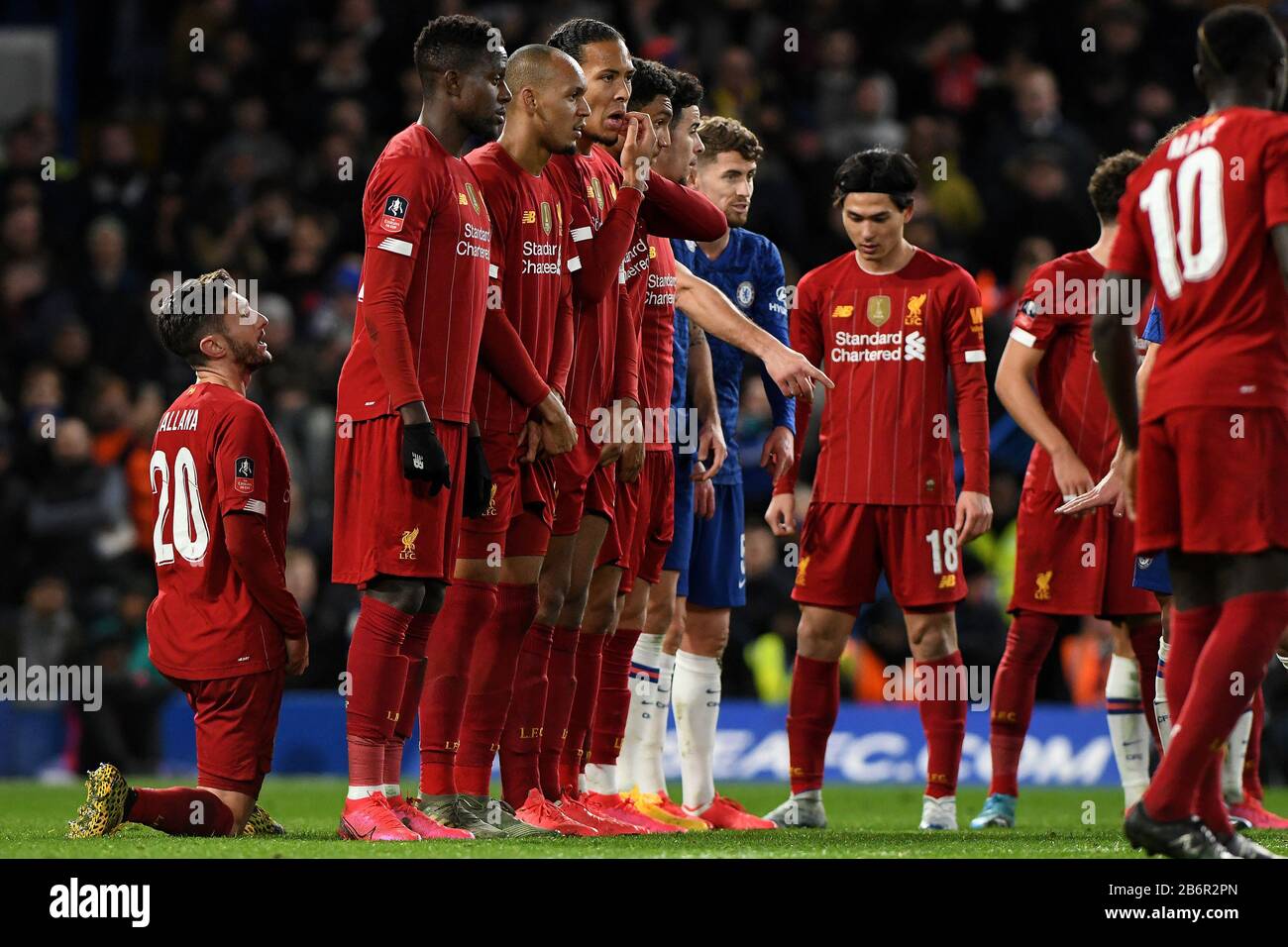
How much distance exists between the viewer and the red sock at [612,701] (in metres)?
6.97

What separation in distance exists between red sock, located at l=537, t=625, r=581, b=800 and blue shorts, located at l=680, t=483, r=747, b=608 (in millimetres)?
1243

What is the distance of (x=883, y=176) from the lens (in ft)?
24.3

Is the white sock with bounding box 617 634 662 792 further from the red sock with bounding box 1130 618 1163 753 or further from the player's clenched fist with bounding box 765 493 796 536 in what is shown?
the red sock with bounding box 1130 618 1163 753

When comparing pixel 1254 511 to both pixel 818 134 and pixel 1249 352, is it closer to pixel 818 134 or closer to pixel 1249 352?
pixel 1249 352

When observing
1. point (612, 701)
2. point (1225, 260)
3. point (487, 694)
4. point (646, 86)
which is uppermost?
point (646, 86)

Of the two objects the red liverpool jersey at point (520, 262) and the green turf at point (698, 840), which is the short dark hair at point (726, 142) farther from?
the green turf at point (698, 840)

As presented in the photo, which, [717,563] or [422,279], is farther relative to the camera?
[717,563]

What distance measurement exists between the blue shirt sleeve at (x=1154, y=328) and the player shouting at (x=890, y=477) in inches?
25.3

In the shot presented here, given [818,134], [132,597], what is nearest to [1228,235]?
[132,597]


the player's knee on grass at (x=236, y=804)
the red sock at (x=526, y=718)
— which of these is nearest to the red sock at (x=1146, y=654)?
the red sock at (x=526, y=718)

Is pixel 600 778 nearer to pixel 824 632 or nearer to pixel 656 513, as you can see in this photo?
pixel 656 513

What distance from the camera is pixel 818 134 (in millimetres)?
15531

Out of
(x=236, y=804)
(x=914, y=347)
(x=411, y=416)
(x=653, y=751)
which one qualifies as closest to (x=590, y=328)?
(x=411, y=416)

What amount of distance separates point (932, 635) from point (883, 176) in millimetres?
1801
